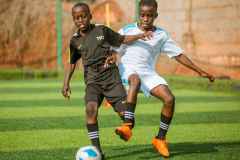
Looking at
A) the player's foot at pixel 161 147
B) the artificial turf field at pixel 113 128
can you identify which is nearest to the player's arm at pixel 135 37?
the player's foot at pixel 161 147

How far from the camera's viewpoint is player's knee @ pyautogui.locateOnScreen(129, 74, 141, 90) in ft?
23.5

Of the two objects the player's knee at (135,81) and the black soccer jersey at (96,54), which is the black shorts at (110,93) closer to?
the black soccer jersey at (96,54)

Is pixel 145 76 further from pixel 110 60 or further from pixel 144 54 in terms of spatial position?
pixel 110 60

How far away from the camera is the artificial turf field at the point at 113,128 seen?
7043 millimetres

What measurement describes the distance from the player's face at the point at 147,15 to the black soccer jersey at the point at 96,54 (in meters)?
0.36

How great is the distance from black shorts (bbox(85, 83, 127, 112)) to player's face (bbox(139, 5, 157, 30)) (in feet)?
2.36

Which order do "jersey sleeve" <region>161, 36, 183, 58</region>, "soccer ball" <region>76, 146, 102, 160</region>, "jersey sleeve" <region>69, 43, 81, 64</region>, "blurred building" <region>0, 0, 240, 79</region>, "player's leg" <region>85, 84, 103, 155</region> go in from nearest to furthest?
"soccer ball" <region>76, 146, 102, 160</region> < "player's leg" <region>85, 84, 103, 155</region> < "jersey sleeve" <region>69, 43, 81, 64</region> < "jersey sleeve" <region>161, 36, 183, 58</region> < "blurred building" <region>0, 0, 240, 79</region>

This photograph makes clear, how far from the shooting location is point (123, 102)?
695 centimetres

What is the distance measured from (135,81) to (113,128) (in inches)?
82.7

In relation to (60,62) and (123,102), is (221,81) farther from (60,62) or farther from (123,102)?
(123,102)

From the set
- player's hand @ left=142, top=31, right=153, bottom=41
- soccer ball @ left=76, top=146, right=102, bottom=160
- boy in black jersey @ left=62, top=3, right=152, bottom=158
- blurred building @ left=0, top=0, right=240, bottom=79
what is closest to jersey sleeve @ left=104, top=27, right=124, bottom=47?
boy in black jersey @ left=62, top=3, right=152, bottom=158

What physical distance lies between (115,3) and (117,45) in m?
17.2

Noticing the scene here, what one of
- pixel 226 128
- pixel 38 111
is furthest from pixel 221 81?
pixel 226 128

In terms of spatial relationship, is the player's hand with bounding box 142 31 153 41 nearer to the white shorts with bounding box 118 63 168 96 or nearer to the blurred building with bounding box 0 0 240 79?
the white shorts with bounding box 118 63 168 96
